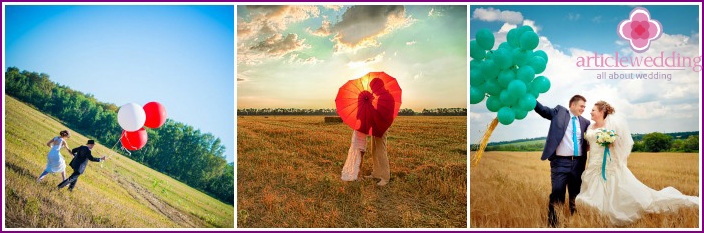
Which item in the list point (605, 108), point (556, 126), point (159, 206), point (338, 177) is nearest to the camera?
point (556, 126)

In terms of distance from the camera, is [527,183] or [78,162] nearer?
[78,162]

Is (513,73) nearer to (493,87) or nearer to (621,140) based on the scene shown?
(493,87)

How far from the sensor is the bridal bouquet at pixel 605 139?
5.05 metres

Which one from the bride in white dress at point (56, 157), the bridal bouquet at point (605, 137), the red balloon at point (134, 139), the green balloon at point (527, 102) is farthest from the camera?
the red balloon at point (134, 139)

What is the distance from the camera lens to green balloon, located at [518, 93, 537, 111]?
5152 millimetres

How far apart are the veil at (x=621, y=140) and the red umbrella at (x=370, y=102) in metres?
2.15

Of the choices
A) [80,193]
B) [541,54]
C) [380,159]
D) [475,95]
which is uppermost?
[541,54]

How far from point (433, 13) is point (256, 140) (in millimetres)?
2575

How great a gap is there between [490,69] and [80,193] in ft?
14.6

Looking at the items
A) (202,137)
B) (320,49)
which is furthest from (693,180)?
(202,137)

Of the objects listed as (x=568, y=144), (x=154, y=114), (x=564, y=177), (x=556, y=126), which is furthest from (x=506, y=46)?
(x=154, y=114)

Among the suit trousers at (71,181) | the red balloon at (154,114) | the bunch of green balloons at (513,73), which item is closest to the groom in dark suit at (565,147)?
the bunch of green balloons at (513,73)

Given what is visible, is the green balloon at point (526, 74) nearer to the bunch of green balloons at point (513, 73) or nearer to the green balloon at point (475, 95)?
the bunch of green balloons at point (513, 73)

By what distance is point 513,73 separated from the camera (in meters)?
5.23
